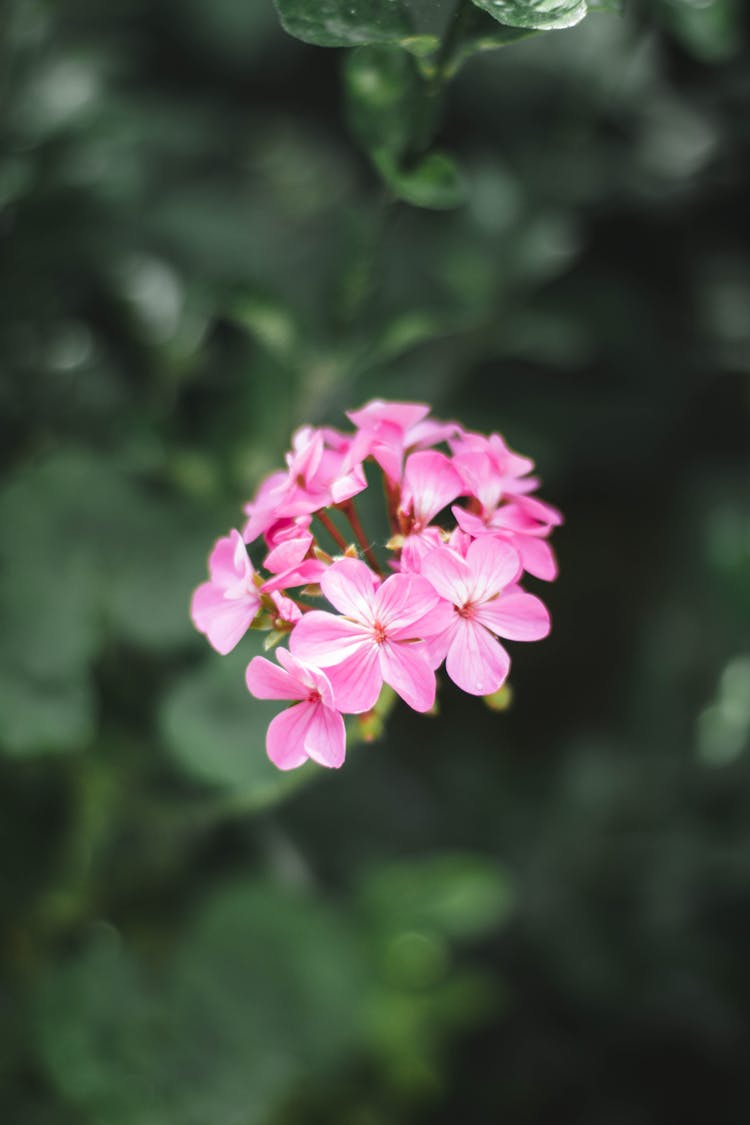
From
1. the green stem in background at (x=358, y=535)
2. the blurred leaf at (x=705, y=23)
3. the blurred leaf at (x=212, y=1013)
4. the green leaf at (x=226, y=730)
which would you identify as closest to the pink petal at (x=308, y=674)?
the green stem in background at (x=358, y=535)

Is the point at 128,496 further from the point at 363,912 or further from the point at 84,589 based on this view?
the point at 363,912

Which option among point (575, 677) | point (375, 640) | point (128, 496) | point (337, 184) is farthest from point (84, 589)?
point (575, 677)

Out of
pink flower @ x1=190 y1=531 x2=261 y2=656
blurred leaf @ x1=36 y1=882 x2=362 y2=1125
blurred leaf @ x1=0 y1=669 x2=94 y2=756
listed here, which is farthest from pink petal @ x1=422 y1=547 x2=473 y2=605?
blurred leaf @ x1=36 y1=882 x2=362 y2=1125

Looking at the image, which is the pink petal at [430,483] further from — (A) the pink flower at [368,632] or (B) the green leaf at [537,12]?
(B) the green leaf at [537,12]

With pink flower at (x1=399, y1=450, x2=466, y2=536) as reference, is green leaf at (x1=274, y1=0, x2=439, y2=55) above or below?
above

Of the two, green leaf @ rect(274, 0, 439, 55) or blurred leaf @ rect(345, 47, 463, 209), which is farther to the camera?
blurred leaf @ rect(345, 47, 463, 209)

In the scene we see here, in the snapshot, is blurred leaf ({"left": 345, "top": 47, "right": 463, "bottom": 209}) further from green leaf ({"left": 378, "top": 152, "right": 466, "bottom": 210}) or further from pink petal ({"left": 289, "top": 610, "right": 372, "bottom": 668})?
pink petal ({"left": 289, "top": 610, "right": 372, "bottom": 668})

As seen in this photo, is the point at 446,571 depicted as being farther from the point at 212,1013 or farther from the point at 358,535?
the point at 212,1013
